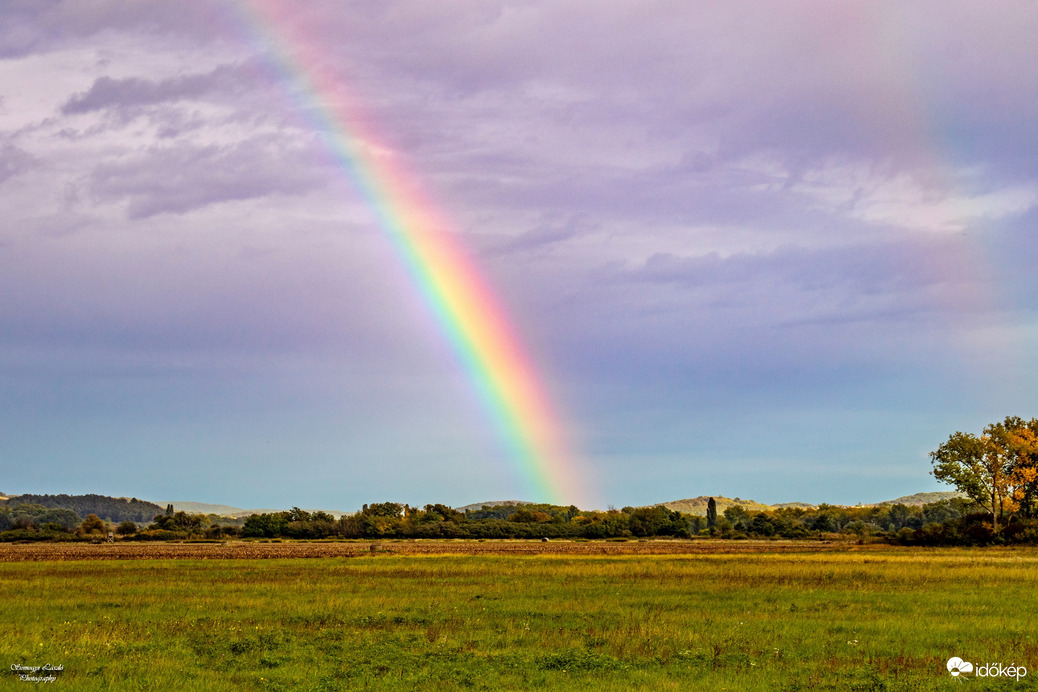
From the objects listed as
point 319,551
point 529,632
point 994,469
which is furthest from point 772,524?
point 529,632

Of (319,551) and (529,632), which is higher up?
(529,632)

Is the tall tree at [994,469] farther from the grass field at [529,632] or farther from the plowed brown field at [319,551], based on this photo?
the grass field at [529,632]

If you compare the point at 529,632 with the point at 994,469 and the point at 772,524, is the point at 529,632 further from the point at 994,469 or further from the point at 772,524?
the point at 772,524

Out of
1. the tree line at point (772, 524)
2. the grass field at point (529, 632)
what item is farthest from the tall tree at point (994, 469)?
the grass field at point (529, 632)

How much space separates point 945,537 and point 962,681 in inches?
3658

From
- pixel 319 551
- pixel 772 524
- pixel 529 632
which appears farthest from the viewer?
pixel 772 524

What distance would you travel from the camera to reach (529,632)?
26156 millimetres

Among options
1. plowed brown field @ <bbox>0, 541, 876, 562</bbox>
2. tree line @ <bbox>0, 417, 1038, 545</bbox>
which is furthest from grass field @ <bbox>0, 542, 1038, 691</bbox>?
tree line @ <bbox>0, 417, 1038, 545</bbox>

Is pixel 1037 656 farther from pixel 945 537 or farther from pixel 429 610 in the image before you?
pixel 945 537

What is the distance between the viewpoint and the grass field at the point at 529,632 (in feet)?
63.6

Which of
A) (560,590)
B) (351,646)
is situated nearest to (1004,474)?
(560,590)

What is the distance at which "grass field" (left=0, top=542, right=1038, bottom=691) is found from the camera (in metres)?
19.4

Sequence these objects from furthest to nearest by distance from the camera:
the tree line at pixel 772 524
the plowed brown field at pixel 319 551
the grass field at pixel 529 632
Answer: the tree line at pixel 772 524 → the plowed brown field at pixel 319 551 → the grass field at pixel 529 632

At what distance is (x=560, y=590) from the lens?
40.2 m
